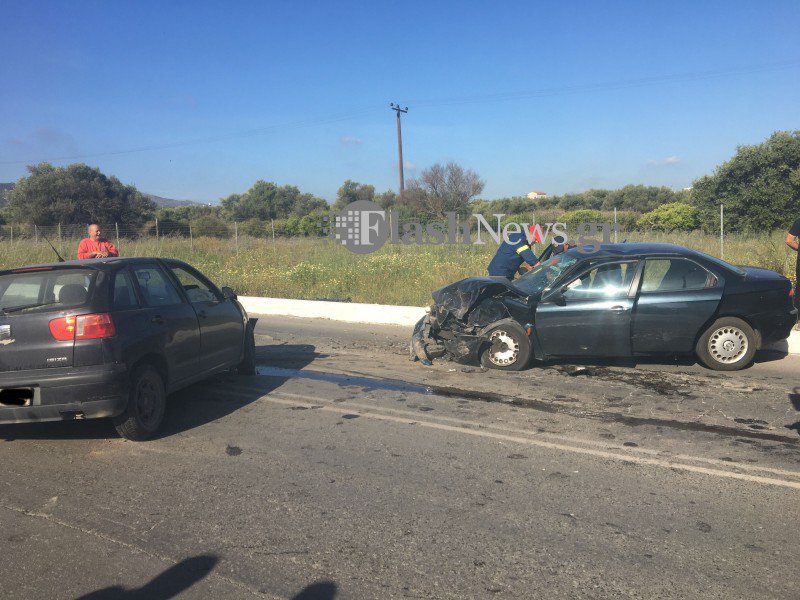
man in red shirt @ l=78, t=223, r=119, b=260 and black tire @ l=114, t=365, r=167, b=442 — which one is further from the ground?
man in red shirt @ l=78, t=223, r=119, b=260

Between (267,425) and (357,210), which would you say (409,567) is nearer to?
(267,425)

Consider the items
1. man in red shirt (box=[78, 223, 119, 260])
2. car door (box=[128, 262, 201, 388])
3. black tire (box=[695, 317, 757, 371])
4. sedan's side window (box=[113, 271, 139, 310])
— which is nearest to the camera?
sedan's side window (box=[113, 271, 139, 310])

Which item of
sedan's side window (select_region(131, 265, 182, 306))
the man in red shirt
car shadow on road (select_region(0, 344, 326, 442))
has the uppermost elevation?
the man in red shirt

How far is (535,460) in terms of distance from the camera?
498 centimetres

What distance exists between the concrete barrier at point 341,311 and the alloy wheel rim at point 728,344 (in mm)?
5426

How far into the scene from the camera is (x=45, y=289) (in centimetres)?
567

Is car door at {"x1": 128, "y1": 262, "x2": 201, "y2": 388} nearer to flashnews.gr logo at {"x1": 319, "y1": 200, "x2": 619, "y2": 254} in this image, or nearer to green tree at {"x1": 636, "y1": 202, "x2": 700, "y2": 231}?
flashnews.gr logo at {"x1": 319, "y1": 200, "x2": 619, "y2": 254}

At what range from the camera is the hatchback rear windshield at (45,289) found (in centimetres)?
521

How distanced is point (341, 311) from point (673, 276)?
7.16 metres

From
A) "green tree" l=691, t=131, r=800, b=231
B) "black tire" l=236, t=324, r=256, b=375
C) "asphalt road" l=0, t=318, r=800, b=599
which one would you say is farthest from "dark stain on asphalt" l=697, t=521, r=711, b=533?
"green tree" l=691, t=131, r=800, b=231

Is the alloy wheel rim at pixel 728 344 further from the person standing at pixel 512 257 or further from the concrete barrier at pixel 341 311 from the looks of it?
the concrete barrier at pixel 341 311

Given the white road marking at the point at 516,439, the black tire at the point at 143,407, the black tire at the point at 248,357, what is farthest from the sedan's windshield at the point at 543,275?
the black tire at the point at 143,407

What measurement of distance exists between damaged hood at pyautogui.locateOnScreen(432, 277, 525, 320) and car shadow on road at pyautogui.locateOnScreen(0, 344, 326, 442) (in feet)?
6.87

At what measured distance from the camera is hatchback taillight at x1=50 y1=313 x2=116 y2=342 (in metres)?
5.06
